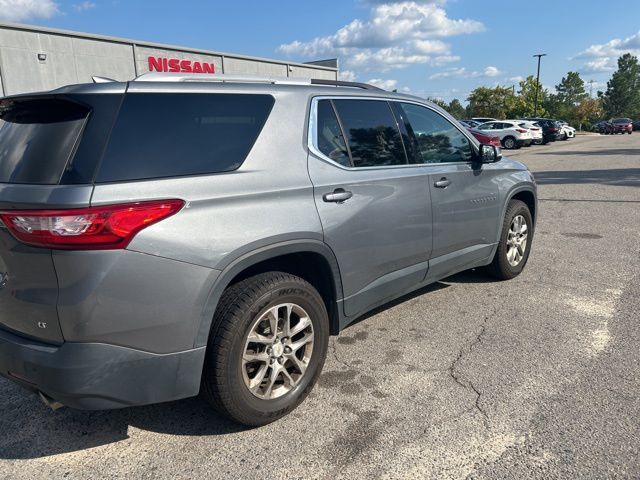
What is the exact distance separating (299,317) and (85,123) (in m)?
1.51

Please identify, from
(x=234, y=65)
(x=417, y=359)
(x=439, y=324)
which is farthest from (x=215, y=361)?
(x=234, y=65)

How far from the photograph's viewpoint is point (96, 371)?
2.25 m

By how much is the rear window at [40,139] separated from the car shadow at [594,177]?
41.2 feet

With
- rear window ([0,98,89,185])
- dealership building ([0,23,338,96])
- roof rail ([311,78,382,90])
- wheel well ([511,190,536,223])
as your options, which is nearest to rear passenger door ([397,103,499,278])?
roof rail ([311,78,382,90])

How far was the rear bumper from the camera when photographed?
2.22m

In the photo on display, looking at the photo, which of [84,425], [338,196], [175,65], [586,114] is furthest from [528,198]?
[586,114]

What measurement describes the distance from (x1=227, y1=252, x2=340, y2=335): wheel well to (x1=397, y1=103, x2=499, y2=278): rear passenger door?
1133 mm

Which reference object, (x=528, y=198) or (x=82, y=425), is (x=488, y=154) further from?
(x=82, y=425)

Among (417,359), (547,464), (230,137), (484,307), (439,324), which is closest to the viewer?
(547,464)

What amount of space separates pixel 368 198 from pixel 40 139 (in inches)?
74.3

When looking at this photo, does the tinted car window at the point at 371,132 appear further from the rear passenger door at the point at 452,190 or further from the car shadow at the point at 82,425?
the car shadow at the point at 82,425

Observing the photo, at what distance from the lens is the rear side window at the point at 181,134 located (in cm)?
231

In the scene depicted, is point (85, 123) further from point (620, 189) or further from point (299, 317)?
point (620, 189)

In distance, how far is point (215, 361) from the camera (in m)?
2.58
